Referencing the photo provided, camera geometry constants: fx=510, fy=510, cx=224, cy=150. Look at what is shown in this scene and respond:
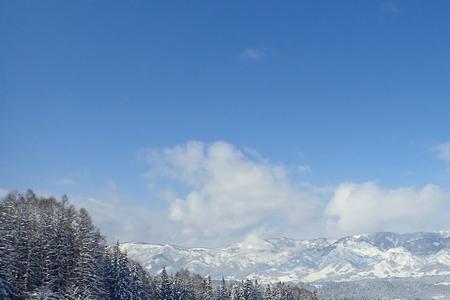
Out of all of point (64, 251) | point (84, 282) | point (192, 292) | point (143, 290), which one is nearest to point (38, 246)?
point (64, 251)

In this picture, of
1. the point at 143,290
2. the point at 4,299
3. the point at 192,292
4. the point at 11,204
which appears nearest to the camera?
the point at 4,299

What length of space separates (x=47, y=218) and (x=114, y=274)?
679 inches

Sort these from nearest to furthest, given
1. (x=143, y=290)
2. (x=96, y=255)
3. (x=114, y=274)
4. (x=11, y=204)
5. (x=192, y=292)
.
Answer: (x=11, y=204)
(x=96, y=255)
(x=114, y=274)
(x=143, y=290)
(x=192, y=292)

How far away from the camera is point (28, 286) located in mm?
71375

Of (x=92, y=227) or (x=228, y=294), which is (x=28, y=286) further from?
(x=228, y=294)

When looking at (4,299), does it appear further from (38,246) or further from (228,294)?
(228,294)

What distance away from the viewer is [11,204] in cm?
7350

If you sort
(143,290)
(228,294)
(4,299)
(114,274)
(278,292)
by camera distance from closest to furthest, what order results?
(4,299), (114,274), (143,290), (228,294), (278,292)

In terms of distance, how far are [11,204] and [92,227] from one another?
13404mm

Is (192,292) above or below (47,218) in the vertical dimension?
below

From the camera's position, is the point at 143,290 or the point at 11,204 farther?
the point at 143,290

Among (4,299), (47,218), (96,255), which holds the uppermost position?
(47,218)

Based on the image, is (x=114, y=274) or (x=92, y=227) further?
(x=114, y=274)


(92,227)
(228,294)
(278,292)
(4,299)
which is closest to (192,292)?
(228,294)
